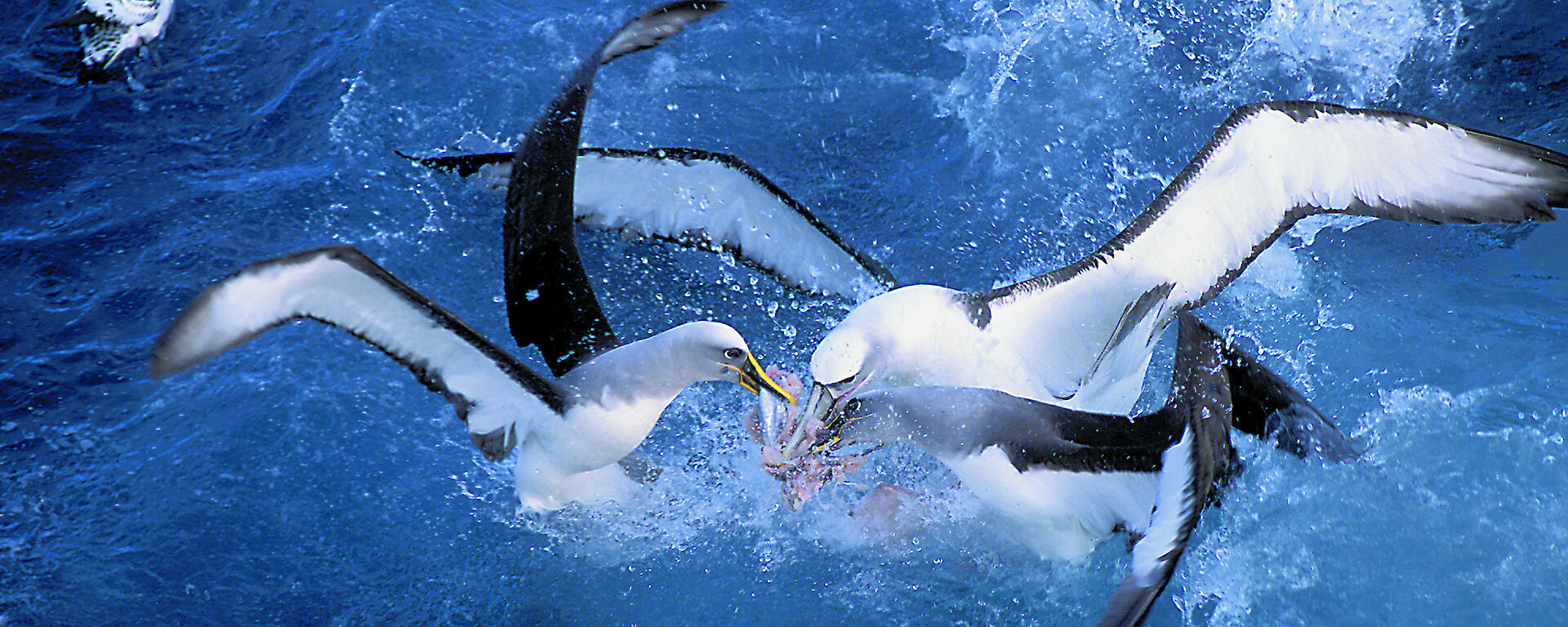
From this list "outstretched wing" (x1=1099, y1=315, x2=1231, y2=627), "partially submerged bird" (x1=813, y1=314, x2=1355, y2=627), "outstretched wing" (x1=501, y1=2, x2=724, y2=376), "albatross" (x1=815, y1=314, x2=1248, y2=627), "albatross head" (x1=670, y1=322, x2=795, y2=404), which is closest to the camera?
"outstretched wing" (x1=1099, y1=315, x2=1231, y2=627)

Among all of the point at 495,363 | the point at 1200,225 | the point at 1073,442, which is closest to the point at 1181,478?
the point at 1073,442

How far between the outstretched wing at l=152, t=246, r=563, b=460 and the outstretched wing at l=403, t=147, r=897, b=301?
1.79m

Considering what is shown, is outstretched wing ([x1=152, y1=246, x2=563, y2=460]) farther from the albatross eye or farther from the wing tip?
the wing tip

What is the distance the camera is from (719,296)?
246 inches

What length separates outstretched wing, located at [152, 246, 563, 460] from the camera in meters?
3.77

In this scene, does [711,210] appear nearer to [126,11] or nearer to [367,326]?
[367,326]

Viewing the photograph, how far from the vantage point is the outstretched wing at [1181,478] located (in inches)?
135

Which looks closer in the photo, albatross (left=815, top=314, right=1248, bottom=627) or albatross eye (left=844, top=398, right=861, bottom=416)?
albatross (left=815, top=314, right=1248, bottom=627)

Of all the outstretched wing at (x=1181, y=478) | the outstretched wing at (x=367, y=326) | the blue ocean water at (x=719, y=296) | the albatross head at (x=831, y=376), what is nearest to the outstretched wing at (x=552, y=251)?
the blue ocean water at (x=719, y=296)

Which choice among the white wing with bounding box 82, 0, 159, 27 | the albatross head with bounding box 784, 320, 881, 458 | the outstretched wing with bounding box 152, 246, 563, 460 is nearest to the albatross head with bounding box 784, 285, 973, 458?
the albatross head with bounding box 784, 320, 881, 458

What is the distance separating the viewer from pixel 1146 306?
4781mm

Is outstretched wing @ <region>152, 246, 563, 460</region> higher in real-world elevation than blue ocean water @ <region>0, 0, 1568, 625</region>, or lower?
higher

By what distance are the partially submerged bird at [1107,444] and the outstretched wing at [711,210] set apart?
60.1 inches

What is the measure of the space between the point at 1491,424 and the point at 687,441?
164 inches
